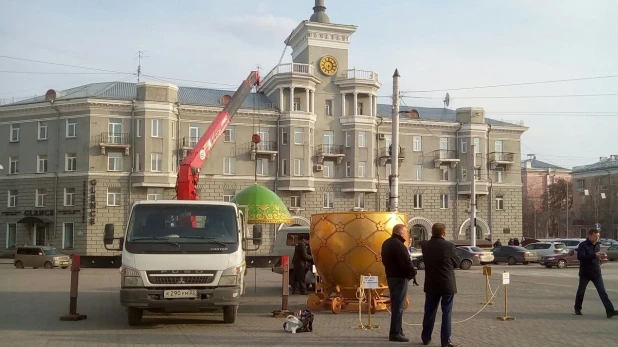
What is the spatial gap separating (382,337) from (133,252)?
4673 millimetres

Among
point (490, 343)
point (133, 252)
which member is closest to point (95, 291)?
point (133, 252)

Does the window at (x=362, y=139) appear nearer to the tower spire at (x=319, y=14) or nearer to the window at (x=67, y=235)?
the tower spire at (x=319, y=14)

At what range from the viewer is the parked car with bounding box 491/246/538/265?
44906 millimetres

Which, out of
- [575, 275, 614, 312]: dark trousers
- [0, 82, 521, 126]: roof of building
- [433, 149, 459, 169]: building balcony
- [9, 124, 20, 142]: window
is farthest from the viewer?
[433, 149, 459, 169]: building balcony

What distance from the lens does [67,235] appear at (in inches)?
2127

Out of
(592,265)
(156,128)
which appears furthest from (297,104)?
(592,265)

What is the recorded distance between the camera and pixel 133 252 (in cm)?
1202

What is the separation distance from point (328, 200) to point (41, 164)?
24.7 m

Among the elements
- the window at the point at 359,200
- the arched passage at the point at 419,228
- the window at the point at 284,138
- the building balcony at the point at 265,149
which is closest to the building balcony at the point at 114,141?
the building balcony at the point at 265,149

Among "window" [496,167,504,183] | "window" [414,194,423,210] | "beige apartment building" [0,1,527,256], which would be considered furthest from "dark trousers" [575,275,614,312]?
"window" [496,167,504,183]

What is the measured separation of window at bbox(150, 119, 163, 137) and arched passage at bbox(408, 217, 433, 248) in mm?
24277

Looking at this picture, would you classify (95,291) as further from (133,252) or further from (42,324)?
(133,252)

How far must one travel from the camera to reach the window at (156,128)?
54.6m

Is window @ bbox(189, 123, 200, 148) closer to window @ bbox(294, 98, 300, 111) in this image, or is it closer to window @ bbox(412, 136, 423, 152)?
window @ bbox(294, 98, 300, 111)
